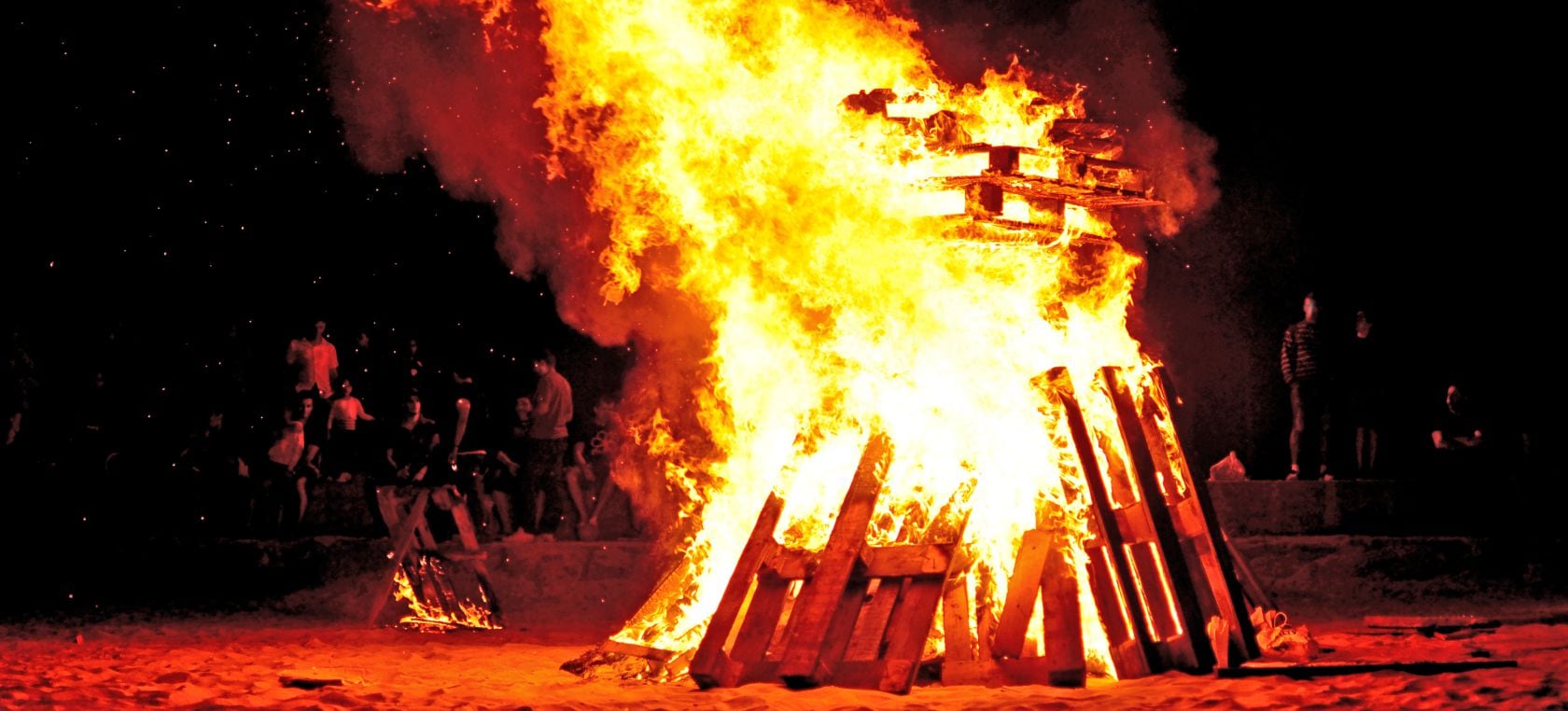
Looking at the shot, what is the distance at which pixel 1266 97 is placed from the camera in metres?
18.3

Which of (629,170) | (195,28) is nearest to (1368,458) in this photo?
(629,170)

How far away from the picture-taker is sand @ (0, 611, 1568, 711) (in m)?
7.55

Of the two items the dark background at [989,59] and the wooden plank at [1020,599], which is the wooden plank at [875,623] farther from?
the dark background at [989,59]

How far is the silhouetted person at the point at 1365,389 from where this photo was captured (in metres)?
15.2

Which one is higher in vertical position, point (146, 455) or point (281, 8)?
point (281, 8)

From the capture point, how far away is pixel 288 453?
49.8 ft

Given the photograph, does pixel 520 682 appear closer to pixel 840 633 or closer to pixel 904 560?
pixel 840 633

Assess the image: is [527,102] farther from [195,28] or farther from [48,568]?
[195,28]

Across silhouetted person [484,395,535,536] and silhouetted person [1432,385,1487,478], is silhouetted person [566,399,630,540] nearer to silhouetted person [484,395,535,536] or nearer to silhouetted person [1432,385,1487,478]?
silhouetted person [484,395,535,536]

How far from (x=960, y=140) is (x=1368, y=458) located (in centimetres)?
813

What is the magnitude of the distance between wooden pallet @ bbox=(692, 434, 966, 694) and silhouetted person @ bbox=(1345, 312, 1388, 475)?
8.30 m

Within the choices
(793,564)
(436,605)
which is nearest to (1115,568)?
(793,564)

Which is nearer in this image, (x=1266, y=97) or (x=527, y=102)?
(x=527, y=102)

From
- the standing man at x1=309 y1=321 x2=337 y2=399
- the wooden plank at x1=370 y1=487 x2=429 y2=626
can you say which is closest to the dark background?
the standing man at x1=309 y1=321 x2=337 y2=399
